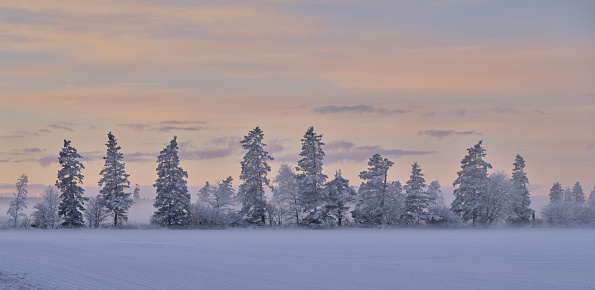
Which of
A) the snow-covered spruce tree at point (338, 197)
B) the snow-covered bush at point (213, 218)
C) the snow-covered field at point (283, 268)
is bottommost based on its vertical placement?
the snow-covered field at point (283, 268)

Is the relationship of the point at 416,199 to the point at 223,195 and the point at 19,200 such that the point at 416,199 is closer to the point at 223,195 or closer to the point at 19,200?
the point at 223,195

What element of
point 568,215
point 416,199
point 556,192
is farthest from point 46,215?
point 556,192

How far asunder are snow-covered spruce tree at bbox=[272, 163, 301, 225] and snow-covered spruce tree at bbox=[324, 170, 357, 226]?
4432mm

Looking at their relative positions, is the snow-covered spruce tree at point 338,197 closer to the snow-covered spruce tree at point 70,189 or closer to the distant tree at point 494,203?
the distant tree at point 494,203

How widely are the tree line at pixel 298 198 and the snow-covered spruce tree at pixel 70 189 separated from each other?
0.37ft

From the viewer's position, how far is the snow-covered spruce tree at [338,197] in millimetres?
73000

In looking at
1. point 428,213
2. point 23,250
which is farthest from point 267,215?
point 23,250

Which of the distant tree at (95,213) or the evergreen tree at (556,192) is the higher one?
the evergreen tree at (556,192)

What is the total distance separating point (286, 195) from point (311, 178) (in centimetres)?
519

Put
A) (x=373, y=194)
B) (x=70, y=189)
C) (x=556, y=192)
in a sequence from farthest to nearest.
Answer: (x=556, y=192)
(x=373, y=194)
(x=70, y=189)

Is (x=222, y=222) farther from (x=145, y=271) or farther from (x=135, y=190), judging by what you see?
(x=135, y=190)

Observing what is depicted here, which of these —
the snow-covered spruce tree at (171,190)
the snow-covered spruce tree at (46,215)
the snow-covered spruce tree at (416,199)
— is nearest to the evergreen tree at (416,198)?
the snow-covered spruce tree at (416,199)

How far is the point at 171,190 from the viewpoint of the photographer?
66.9m

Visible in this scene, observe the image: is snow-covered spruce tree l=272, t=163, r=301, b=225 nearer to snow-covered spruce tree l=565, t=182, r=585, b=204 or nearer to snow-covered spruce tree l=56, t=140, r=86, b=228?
snow-covered spruce tree l=56, t=140, r=86, b=228
